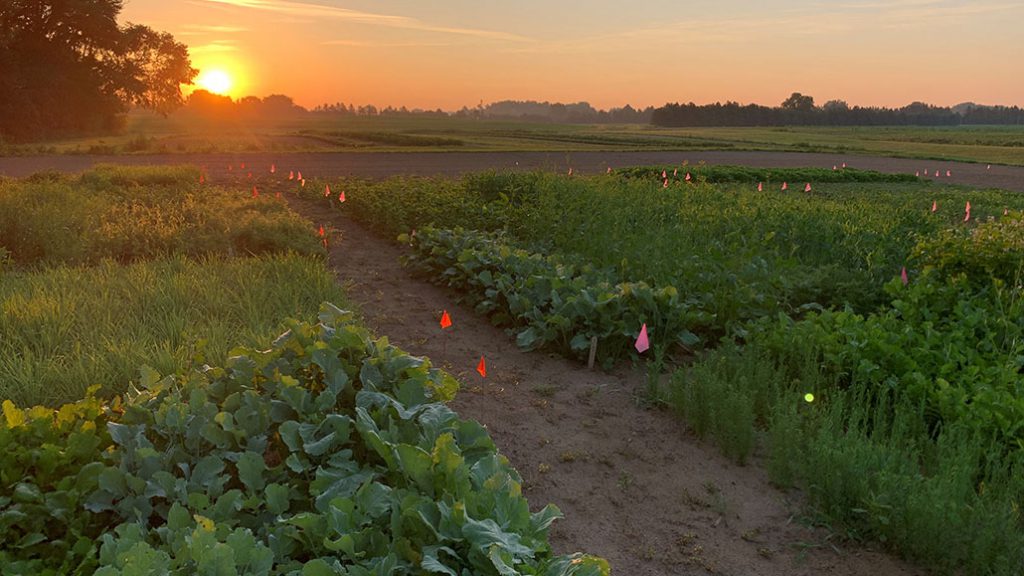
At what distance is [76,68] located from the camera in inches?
1448

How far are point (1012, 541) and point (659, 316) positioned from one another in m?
3.26

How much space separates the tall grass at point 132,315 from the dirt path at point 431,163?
39.1 feet

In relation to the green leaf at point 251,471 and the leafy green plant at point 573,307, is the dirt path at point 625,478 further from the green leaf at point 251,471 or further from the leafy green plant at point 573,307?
the green leaf at point 251,471

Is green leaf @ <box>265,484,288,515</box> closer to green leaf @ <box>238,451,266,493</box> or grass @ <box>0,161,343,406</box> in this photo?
green leaf @ <box>238,451,266,493</box>

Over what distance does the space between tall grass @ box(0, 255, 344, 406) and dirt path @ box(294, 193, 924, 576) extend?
125cm

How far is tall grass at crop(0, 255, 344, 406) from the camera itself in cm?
434

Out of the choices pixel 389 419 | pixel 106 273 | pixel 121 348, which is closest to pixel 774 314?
pixel 389 419

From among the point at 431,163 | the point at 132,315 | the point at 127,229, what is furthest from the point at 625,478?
the point at 431,163

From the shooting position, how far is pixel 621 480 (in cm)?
427

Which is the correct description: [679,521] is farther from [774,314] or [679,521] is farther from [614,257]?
[614,257]

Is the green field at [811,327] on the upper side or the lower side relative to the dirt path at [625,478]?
upper

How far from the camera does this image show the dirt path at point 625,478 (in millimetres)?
3607

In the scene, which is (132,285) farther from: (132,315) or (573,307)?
(573,307)

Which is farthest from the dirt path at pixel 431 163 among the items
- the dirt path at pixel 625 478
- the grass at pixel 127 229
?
the dirt path at pixel 625 478
